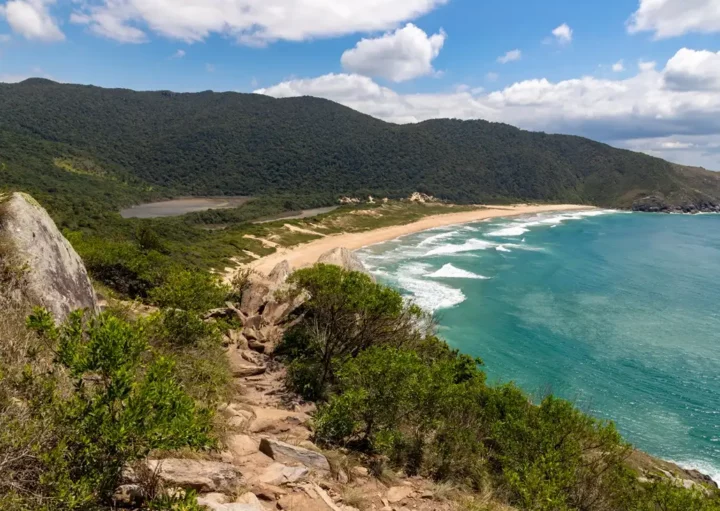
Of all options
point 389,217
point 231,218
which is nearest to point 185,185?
point 231,218

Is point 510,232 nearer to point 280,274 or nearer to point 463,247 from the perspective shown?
point 463,247

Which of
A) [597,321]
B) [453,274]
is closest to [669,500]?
[597,321]

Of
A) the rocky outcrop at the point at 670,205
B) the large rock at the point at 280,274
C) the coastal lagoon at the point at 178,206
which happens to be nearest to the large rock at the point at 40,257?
the large rock at the point at 280,274

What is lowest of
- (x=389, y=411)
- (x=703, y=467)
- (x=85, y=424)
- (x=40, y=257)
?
(x=703, y=467)

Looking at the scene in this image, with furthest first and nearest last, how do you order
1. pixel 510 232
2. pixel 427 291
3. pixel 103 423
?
pixel 510 232 < pixel 427 291 < pixel 103 423

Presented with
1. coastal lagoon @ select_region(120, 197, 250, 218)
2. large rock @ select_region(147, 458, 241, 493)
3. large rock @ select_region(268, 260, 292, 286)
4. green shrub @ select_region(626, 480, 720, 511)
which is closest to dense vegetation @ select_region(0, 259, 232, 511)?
large rock @ select_region(147, 458, 241, 493)

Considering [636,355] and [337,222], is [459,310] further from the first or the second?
[337,222]

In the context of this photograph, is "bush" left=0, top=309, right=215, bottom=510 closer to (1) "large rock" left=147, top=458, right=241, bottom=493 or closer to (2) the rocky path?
(2) the rocky path
